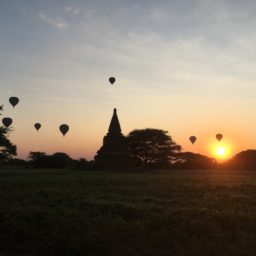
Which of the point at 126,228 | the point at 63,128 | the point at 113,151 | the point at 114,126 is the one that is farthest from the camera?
the point at 114,126

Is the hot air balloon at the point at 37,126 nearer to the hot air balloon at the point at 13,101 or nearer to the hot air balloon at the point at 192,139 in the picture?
the hot air balloon at the point at 13,101

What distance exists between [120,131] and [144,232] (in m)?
50.4

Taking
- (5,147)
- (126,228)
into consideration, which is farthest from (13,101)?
(126,228)

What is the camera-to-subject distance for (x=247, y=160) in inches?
2945

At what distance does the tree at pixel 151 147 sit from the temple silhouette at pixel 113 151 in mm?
13204

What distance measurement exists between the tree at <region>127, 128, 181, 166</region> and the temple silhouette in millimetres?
13204

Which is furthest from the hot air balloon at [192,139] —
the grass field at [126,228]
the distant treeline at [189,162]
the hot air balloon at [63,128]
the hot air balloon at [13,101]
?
the grass field at [126,228]

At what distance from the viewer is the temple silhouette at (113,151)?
188ft

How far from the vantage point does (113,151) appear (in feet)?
190

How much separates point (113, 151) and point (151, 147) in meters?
17.0

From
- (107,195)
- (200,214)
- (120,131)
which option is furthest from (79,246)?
(120,131)

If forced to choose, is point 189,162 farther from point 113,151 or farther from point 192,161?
point 113,151

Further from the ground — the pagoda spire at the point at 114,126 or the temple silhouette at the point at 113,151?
the pagoda spire at the point at 114,126

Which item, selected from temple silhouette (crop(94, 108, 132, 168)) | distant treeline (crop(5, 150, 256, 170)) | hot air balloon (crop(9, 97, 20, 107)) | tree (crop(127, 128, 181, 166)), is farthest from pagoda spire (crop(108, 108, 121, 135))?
hot air balloon (crop(9, 97, 20, 107))
